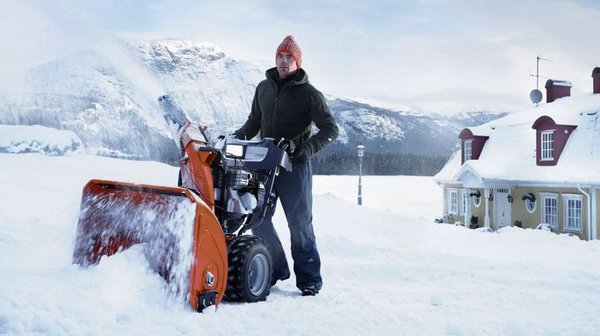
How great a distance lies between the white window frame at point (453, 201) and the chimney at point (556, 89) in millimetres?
4696

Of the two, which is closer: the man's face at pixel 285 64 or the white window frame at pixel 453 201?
the man's face at pixel 285 64

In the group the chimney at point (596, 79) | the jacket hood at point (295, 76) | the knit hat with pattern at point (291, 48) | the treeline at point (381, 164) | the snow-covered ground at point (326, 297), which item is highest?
the chimney at point (596, 79)

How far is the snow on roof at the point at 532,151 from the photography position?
1598 cm

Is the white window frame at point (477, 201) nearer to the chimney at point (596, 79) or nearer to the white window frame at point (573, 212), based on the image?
the white window frame at point (573, 212)

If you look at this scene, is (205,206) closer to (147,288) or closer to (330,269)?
(147,288)

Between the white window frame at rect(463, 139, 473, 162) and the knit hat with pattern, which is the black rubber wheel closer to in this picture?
the knit hat with pattern

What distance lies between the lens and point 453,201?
72.5 feet

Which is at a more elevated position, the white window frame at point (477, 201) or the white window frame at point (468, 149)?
the white window frame at point (468, 149)

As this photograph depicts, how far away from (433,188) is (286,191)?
3897 cm

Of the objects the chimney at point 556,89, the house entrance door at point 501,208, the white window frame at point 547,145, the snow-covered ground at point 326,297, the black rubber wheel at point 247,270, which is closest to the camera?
the snow-covered ground at point 326,297

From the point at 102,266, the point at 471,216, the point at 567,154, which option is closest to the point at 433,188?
the point at 471,216

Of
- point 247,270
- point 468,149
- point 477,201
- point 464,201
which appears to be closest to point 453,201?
point 464,201

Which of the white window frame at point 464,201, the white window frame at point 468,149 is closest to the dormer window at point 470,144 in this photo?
the white window frame at point 468,149

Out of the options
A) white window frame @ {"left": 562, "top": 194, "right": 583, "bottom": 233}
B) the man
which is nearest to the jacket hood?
the man
